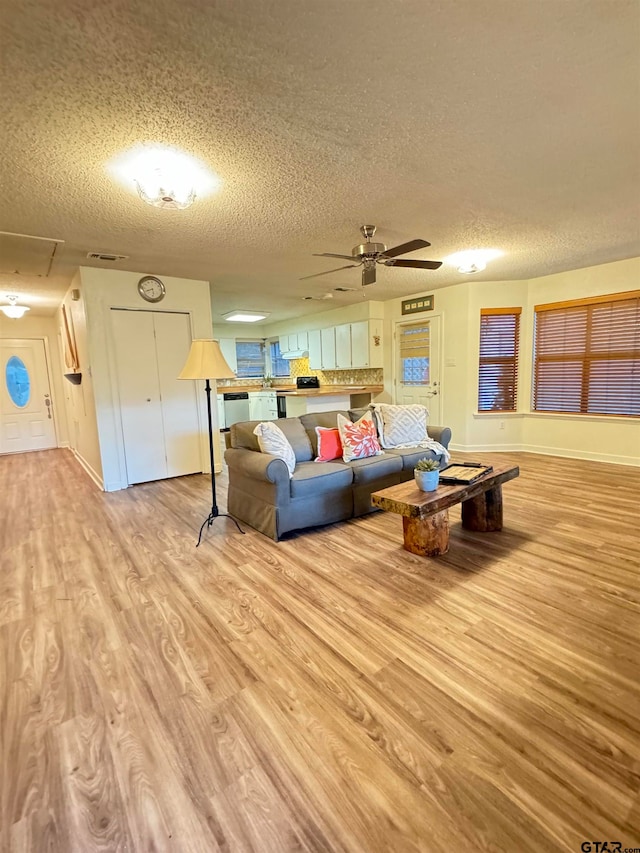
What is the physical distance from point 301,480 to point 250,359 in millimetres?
7107

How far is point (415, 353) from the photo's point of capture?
6539 millimetres

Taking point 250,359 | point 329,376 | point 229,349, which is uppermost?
point 229,349

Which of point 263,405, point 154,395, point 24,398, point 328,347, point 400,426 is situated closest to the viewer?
point 400,426

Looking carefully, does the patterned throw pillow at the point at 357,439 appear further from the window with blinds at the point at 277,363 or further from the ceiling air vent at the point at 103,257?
the window with blinds at the point at 277,363

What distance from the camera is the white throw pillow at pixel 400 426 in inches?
158

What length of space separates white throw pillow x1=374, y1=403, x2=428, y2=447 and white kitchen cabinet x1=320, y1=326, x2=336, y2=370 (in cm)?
370

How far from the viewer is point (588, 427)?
17.1 feet

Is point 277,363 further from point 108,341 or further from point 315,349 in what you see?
point 108,341

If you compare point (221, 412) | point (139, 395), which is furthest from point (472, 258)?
point (221, 412)

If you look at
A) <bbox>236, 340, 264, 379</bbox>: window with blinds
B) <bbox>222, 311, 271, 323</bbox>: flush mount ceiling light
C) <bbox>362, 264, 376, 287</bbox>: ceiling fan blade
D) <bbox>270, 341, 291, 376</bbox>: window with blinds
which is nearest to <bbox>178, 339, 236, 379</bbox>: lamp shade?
<bbox>362, 264, 376, 287</bbox>: ceiling fan blade

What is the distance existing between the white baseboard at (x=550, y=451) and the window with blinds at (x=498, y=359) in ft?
1.85

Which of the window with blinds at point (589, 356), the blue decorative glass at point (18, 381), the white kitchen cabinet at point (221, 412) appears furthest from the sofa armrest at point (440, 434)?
the blue decorative glass at point (18, 381)

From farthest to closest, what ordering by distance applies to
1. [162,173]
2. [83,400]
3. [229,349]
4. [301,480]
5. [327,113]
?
[229,349]
[83,400]
[301,480]
[162,173]
[327,113]

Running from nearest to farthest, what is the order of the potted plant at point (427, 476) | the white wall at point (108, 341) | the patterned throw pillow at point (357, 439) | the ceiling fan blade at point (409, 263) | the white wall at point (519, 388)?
1. the potted plant at point (427, 476)
2. the ceiling fan blade at point (409, 263)
3. the patterned throw pillow at point (357, 439)
4. the white wall at point (108, 341)
5. the white wall at point (519, 388)
